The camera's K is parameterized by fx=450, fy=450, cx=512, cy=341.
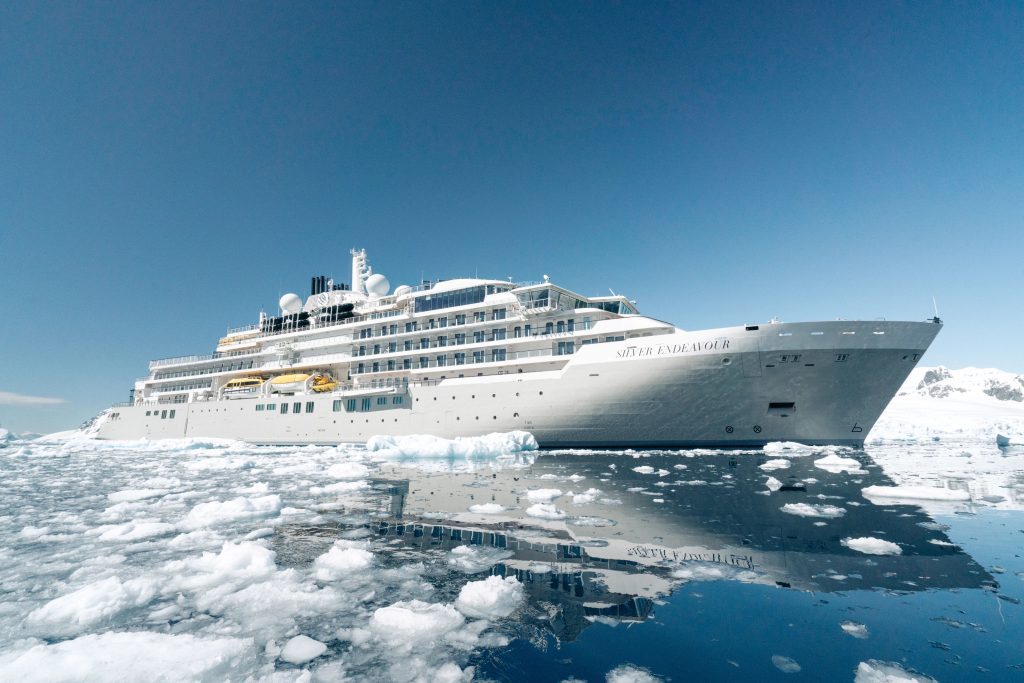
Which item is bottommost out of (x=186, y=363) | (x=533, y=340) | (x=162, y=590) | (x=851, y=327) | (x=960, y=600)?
(x=960, y=600)

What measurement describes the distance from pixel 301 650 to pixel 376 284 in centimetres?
3889

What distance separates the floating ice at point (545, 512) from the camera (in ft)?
30.9

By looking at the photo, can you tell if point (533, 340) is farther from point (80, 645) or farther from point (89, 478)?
point (80, 645)

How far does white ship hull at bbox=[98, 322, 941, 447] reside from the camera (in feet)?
67.6

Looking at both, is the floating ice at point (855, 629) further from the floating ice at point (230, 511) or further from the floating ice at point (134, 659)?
the floating ice at point (230, 511)

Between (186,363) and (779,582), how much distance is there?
52.7 m

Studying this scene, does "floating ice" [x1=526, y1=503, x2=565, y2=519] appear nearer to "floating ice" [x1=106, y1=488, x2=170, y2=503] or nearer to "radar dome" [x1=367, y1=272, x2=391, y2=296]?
"floating ice" [x1=106, y1=488, x2=170, y2=503]

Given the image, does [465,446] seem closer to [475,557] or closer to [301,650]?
[475,557]

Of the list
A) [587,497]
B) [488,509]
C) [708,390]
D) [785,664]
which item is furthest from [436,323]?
[785,664]

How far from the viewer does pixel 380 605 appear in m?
5.07

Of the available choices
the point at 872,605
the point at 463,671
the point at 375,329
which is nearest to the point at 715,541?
the point at 872,605

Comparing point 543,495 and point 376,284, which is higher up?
point 376,284

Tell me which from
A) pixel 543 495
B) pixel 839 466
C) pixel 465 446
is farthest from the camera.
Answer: pixel 465 446

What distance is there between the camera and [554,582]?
Answer: 5621 millimetres
